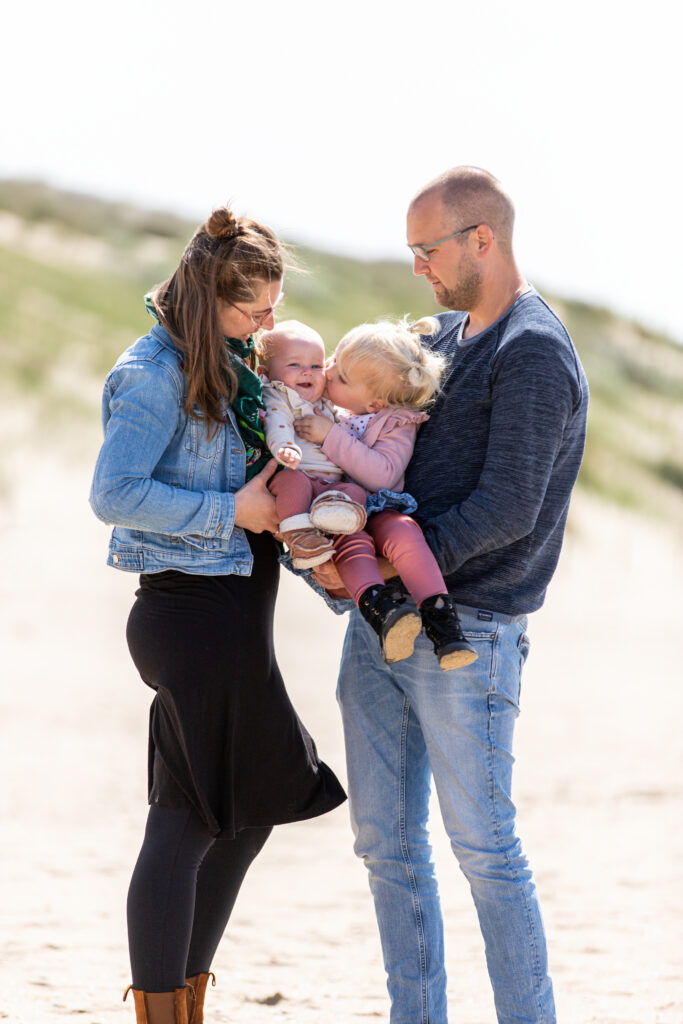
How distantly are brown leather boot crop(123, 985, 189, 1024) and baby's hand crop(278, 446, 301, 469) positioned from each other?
1.24 meters

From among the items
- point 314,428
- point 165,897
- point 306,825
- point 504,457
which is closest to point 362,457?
point 314,428

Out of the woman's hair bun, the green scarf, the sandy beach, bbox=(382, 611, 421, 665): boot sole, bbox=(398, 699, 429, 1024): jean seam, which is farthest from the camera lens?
the sandy beach

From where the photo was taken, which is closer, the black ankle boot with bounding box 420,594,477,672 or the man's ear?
the black ankle boot with bounding box 420,594,477,672

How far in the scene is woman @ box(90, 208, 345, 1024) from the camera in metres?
2.53

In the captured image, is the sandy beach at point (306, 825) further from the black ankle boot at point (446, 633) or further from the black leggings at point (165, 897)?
the black ankle boot at point (446, 633)

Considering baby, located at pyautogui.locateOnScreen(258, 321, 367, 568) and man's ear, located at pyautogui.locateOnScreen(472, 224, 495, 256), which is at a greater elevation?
man's ear, located at pyautogui.locateOnScreen(472, 224, 495, 256)

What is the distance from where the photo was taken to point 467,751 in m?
2.64

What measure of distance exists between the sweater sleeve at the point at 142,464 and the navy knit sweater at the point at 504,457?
58cm

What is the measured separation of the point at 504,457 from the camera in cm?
257

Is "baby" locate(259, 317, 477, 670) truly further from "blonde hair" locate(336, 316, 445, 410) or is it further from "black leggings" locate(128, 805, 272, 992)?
"black leggings" locate(128, 805, 272, 992)

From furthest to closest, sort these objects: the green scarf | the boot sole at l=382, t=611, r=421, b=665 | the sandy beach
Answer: the sandy beach
the green scarf
the boot sole at l=382, t=611, r=421, b=665

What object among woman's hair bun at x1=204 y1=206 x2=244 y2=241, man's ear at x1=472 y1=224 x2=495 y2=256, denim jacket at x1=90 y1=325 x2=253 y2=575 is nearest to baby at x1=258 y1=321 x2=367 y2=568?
denim jacket at x1=90 y1=325 x2=253 y2=575

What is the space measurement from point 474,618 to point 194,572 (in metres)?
0.68

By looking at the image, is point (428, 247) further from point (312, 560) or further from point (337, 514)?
point (312, 560)
